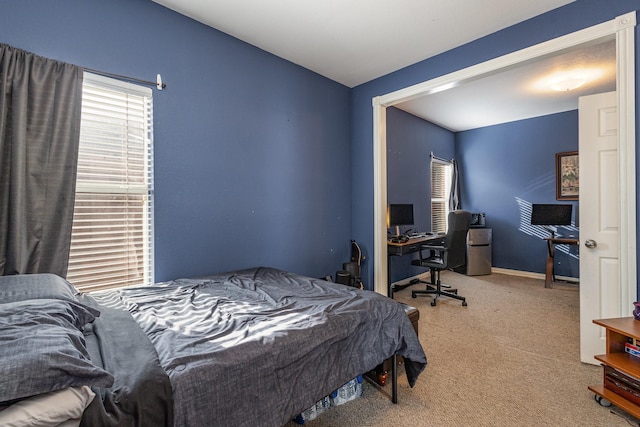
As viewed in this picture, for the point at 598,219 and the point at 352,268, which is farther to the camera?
the point at 352,268

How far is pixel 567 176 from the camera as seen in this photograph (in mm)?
4938

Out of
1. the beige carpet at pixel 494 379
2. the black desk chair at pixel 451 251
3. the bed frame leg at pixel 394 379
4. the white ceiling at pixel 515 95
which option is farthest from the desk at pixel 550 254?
the bed frame leg at pixel 394 379

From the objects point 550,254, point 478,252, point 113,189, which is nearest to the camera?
point 113,189

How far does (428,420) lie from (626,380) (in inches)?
46.5

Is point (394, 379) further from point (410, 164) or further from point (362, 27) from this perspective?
point (410, 164)

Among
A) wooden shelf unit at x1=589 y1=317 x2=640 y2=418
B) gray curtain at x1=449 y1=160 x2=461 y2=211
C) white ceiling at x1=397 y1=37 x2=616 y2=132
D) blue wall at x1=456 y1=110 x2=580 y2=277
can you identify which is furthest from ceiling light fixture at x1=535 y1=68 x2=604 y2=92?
wooden shelf unit at x1=589 y1=317 x2=640 y2=418

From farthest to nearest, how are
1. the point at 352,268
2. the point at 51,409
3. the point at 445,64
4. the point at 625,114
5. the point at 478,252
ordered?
the point at 478,252 < the point at 352,268 < the point at 445,64 < the point at 625,114 < the point at 51,409

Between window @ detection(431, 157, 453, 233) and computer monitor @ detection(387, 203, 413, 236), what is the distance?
4.35 feet

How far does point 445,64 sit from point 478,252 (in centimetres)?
365

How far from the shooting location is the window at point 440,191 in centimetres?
568

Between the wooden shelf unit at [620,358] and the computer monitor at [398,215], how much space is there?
2587mm

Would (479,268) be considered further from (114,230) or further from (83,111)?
(83,111)

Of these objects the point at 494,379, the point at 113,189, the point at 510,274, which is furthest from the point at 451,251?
the point at 113,189

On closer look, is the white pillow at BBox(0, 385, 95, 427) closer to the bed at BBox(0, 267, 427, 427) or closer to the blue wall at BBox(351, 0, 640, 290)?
the bed at BBox(0, 267, 427, 427)
